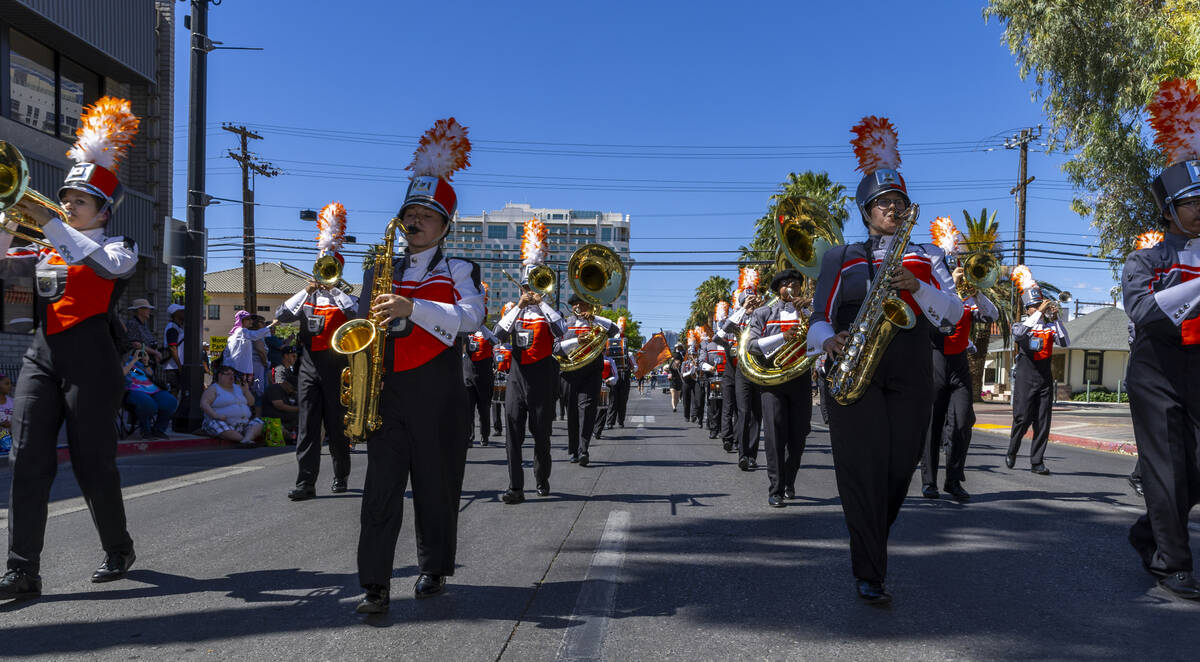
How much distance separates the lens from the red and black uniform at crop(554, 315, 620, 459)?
35.0 feet

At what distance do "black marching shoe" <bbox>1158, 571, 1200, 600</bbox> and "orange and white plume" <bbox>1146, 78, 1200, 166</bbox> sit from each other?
2.24m

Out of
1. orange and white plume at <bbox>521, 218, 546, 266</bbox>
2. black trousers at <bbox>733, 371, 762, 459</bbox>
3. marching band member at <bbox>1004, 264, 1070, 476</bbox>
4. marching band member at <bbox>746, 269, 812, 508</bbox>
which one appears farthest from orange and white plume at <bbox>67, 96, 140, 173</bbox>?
marching band member at <bbox>1004, 264, 1070, 476</bbox>

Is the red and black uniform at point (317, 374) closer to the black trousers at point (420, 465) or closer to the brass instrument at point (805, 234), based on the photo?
the black trousers at point (420, 465)

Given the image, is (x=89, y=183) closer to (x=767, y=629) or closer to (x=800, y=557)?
(x=767, y=629)

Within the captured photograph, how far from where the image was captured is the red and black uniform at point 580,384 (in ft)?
35.0

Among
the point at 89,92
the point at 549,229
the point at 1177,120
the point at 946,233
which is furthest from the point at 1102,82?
the point at 549,229

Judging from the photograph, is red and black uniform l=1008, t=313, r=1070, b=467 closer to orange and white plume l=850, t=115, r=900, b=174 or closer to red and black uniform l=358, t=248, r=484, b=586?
orange and white plume l=850, t=115, r=900, b=174

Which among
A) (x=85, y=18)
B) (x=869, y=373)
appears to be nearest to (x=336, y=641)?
(x=869, y=373)

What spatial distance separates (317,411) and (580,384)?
3511 mm

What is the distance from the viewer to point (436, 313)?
13.9 feet

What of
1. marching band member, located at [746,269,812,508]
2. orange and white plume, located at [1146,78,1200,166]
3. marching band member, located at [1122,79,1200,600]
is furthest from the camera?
marching band member, located at [746,269,812,508]

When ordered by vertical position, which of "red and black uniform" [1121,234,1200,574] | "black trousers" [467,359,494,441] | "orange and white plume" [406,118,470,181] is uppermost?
"orange and white plume" [406,118,470,181]

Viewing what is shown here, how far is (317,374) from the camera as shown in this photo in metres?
8.04

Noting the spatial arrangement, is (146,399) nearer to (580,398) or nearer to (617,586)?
(580,398)
